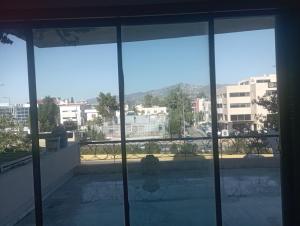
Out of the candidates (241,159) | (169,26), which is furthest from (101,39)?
(241,159)

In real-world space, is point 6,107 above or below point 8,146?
above

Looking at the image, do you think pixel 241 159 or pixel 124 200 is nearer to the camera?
pixel 124 200

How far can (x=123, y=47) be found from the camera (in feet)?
13.6

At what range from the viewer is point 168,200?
4289 millimetres

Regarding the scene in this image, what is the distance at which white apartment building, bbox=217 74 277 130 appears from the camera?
4.21 m

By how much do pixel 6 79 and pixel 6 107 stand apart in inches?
10.7

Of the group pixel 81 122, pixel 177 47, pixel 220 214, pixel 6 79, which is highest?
pixel 177 47

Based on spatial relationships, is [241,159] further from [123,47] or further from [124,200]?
[123,47]

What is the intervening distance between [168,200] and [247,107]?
4.05 ft

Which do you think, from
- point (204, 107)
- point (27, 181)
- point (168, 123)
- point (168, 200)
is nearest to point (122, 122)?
point (168, 123)

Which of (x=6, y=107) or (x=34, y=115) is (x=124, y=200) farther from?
(x=6, y=107)

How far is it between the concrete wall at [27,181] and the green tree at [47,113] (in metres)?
0.28

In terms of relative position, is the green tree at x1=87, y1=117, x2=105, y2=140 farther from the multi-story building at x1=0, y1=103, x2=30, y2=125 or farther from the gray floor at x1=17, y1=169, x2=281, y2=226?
the multi-story building at x1=0, y1=103, x2=30, y2=125

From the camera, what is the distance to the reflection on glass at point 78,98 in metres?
4.16
